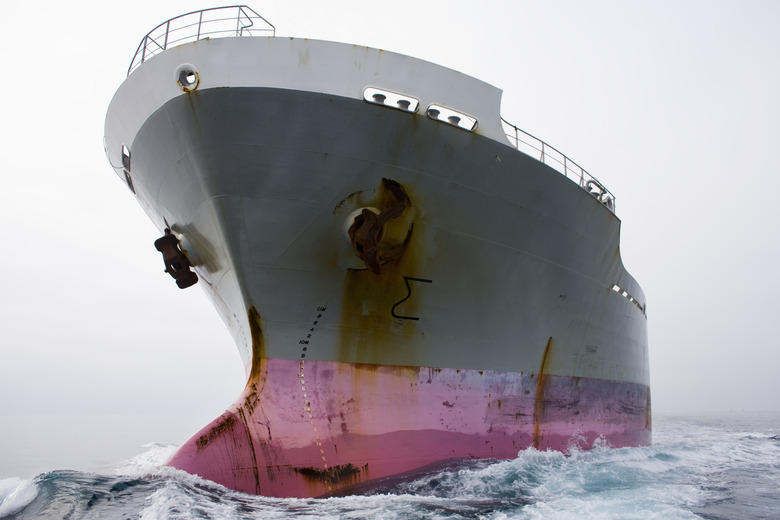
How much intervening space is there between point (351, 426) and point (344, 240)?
2.21m

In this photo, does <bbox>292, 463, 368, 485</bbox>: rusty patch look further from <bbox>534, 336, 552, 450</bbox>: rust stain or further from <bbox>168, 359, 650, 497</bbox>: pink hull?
<bbox>534, 336, 552, 450</bbox>: rust stain

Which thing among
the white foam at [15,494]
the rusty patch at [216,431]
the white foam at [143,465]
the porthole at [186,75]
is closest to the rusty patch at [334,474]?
the rusty patch at [216,431]

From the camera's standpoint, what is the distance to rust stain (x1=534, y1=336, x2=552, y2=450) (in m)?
7.12

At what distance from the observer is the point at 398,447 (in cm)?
567

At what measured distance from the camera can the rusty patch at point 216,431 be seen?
492 cm

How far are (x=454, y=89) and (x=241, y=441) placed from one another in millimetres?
4636

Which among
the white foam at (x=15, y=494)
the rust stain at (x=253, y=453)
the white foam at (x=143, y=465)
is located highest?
the rust stain at (x=253, y=453)

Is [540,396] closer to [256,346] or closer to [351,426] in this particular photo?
[351,426]

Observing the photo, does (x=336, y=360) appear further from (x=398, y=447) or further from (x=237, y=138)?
(x=237, y=138)

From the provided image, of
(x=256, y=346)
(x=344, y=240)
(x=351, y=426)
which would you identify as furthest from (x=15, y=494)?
(x=344, y=240)

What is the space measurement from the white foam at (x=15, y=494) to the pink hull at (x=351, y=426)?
3.91 feet

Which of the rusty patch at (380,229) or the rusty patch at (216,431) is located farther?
the rusty patch at (380,229)

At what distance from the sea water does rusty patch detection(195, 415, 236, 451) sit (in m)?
0.33

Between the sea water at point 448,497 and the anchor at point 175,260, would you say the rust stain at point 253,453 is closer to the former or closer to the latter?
the sea water at point 448,497
